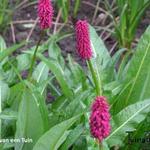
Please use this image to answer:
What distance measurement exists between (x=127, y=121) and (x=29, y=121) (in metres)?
0.45

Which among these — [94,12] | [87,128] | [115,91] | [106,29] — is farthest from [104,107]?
[94,12]

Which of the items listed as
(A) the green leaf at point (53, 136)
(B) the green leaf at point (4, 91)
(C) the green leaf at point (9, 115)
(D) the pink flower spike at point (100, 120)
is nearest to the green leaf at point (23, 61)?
(B) the green leaf at point (4, 91)

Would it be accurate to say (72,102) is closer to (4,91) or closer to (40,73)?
(4,91)

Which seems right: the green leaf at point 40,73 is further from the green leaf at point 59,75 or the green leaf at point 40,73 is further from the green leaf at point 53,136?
the green leaf at point 53,136

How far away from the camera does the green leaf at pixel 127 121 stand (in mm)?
2482

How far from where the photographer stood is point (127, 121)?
8.21 ft

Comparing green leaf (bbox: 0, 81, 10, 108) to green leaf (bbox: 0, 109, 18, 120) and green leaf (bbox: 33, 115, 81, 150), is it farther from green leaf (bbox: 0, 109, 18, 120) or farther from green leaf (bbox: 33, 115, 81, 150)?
green leaf (bbox: 33, 115, 81, 150)

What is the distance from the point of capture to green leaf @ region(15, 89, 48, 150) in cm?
244

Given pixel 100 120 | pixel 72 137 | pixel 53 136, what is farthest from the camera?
pixel 72 137

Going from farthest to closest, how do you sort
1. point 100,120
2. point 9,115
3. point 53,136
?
point 9,115
point 53,136
point 100,120

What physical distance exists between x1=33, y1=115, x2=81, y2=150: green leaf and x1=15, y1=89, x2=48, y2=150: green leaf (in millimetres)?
243

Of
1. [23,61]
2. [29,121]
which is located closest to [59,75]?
[29,121]

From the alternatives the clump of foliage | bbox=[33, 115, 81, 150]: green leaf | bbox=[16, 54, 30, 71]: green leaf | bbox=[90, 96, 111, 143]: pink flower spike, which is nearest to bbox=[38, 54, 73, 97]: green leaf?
the clump of foliage

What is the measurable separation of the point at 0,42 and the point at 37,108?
3.92 ft
